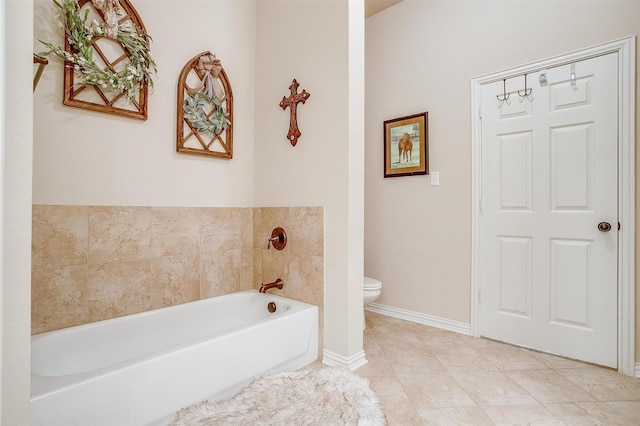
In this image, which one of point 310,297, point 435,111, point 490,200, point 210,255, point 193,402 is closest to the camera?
point 193,402

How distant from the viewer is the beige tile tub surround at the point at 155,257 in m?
1.62

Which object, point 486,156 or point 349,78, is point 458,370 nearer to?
point 486,156

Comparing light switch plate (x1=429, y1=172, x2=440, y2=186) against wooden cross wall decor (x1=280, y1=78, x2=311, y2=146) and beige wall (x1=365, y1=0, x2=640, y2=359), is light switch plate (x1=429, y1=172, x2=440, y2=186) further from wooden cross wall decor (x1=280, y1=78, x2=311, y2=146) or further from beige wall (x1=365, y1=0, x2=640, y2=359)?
wooden cross wall decor (x1=280, y1=78, x2=311, y2=146)

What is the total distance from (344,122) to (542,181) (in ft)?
4.77

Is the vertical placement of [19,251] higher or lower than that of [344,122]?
lower

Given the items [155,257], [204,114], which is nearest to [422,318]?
[155,257]

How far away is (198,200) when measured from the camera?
223 cm

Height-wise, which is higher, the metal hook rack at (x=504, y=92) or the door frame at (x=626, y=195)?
the metal hook rack at (x=504, y=92)

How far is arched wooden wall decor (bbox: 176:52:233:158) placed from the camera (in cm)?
211

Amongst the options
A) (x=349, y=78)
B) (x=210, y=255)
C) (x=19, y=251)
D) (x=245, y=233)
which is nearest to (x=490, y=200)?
(x=349, y=78)

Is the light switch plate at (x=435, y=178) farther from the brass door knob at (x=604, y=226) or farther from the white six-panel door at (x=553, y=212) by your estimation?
the brass door knob at (x=604, y=226)

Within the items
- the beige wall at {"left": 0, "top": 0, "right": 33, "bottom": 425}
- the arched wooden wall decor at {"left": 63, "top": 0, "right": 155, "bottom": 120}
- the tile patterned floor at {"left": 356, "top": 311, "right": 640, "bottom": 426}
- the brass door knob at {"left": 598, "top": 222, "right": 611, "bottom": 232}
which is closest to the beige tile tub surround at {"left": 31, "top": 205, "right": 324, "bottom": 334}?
the arched wooden wall decor at {"left": 63, "top": 0, "right": 155, "bottom": 120}

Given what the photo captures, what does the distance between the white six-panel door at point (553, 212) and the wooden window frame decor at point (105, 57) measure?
2.40 meters

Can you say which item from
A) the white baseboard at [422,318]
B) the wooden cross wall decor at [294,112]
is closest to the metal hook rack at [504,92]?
the wooden cross wall decor at [294,112]
